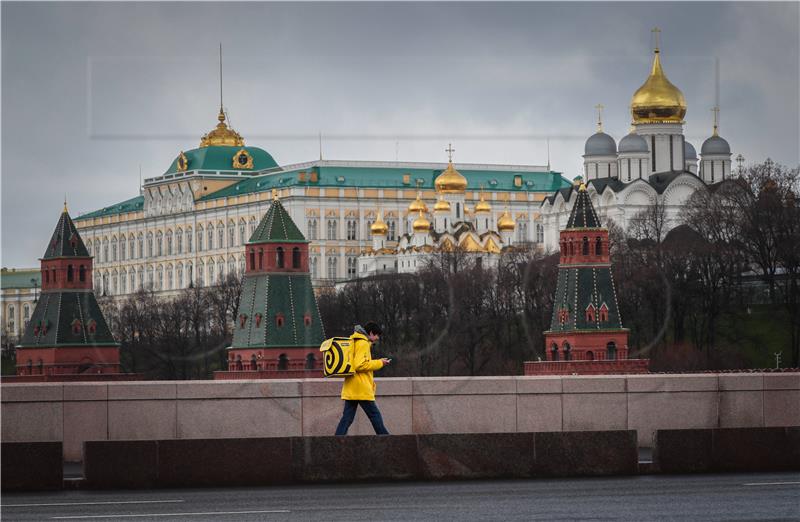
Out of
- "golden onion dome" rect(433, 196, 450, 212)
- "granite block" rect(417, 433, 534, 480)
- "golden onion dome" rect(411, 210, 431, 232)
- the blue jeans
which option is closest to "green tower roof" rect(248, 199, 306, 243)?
"granite block" rect(417, 433, 534, 480)

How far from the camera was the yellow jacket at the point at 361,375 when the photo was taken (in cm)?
2834

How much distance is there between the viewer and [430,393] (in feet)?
109

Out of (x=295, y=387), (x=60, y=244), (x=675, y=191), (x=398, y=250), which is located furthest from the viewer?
(x=398, y=250)

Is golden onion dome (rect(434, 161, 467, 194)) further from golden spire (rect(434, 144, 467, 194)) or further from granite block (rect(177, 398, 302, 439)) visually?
granite block (rect(177, 398, 302, 439))

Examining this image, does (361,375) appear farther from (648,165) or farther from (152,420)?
(648,165)

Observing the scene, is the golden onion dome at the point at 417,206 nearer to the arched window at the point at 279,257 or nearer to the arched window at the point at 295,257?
the arched window at the point at 295,257

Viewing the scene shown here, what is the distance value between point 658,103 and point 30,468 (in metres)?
131

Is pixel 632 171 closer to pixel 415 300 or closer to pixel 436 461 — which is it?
pixel 415 300

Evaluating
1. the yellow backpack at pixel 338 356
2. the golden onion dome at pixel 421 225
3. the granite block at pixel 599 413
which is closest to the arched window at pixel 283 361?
the granite block at pixel 599 413

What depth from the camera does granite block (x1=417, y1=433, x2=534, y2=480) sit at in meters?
29.2

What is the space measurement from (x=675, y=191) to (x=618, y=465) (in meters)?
128

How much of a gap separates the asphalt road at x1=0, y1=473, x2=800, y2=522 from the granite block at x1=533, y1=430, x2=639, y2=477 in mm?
370

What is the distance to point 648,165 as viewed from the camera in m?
161

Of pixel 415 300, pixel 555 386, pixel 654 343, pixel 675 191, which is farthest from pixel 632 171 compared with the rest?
pixel 555 386
